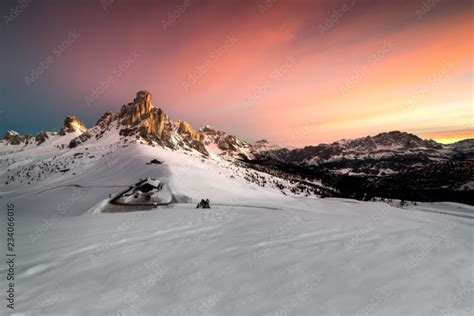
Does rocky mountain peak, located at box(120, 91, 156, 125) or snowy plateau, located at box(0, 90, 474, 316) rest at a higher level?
rocky mountain peak, located at box(120, 91, 156, 125)

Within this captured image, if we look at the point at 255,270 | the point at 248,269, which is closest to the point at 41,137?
the point at 248,269

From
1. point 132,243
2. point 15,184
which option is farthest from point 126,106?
point 132,243

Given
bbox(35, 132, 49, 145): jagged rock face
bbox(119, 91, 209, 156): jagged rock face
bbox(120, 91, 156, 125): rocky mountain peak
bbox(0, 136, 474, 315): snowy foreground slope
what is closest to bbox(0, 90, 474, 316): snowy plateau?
bbox(0, 136, 474, 315): snowy foreground slope

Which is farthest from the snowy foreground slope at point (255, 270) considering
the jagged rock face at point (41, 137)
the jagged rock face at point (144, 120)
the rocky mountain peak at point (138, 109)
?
the jagged rock face at point (41, 137)

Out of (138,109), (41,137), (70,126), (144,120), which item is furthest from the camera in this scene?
(70,126)

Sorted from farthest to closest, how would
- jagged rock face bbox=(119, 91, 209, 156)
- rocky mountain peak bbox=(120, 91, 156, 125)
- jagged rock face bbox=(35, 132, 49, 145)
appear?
jagged rock face bbox=(35, 132, 49, 145) → rocky mountain peak bbox=(120, 91, 156, 125) → jagged rock face bbox=(119, 91, 209, 156)

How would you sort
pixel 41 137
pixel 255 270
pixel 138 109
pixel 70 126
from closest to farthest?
1. pixel 255 270
2. pixel 138 109
3. pixel 41 137
4. pixel 70 126

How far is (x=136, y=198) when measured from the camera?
32.5 m

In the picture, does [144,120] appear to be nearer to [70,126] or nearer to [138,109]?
[138,109]

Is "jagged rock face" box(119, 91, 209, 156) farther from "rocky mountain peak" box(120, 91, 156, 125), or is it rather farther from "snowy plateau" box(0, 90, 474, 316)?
"snowy plateau" box(0, 90, 474, 316)

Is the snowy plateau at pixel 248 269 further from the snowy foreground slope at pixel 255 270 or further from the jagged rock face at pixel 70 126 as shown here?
the jagged rock face at pixel 70 126

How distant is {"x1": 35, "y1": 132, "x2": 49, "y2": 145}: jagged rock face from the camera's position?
570 feet

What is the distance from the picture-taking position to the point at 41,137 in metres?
180

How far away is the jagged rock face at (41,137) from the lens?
174 m
